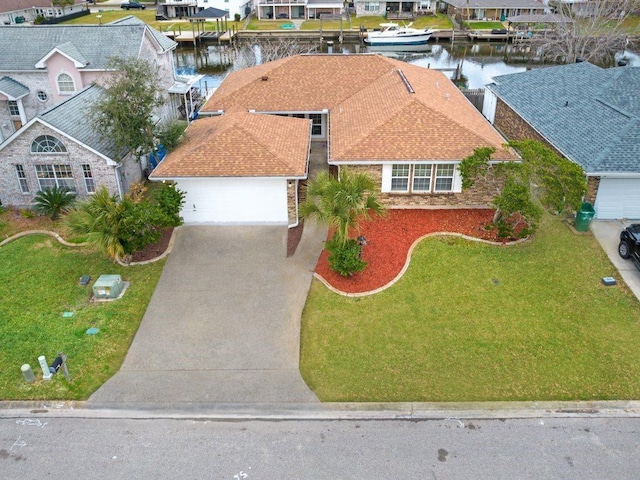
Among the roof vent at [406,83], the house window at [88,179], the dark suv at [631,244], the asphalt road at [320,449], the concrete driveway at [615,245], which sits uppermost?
the roof vent at [406,83]

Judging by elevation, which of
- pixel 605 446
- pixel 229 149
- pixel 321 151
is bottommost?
pixel 605 446

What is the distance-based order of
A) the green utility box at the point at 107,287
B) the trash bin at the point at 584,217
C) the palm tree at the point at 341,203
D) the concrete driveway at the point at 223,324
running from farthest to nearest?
the trash bin at the point at 584,217
the green utility box at the point at 107,287
the palm tree at the point at 341,203
the concrete driveway at the point at 223,324

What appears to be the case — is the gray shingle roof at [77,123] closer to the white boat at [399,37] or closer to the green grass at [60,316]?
the green grass at [60,316]

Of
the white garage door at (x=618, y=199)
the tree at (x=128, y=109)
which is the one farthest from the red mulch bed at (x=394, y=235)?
the tree at (x=128, y=109)

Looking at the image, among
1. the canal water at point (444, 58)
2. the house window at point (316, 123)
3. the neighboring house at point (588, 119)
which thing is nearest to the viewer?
the neighboring house at point (588, 119)

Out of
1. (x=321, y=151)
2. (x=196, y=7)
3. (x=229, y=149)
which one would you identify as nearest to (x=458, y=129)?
(x=321, y=151)

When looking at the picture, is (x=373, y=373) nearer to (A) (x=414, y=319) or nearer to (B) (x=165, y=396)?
(A) (x=414, y=319)

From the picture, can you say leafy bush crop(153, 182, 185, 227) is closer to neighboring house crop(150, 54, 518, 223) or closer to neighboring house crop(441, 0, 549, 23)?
neighboring house crop(150, 54, 518, 223)
